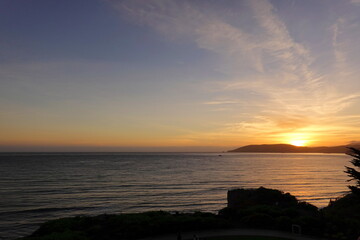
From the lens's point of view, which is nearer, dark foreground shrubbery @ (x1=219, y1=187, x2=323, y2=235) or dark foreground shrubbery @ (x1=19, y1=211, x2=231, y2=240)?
dark foreground shrubbery @ (x1=19, y1=211, x2=231, y2=240)

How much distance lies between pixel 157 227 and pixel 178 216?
9.31ft

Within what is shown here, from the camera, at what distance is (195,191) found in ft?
191

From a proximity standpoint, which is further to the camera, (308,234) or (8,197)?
(8,197)

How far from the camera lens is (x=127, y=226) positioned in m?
20.1

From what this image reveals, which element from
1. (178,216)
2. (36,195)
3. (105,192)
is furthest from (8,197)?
(178,216)

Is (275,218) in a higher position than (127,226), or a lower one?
lower

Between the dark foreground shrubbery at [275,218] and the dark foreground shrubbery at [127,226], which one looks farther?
the dark foreground shrubbery at [275,218]

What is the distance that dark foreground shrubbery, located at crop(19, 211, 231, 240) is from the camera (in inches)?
762

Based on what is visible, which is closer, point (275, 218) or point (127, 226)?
point (127, 226)

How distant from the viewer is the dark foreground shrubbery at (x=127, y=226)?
63.5 ft

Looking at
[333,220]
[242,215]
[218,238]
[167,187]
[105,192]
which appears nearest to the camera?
[218,238]

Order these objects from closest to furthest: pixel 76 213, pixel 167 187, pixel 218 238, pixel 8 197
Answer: pixel 218 238, pixel 76 213, pixel 8 197, pixel 167 187

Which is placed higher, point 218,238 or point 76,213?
point 218,238

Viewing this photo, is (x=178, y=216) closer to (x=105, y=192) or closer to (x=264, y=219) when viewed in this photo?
(x=264, y=219)
